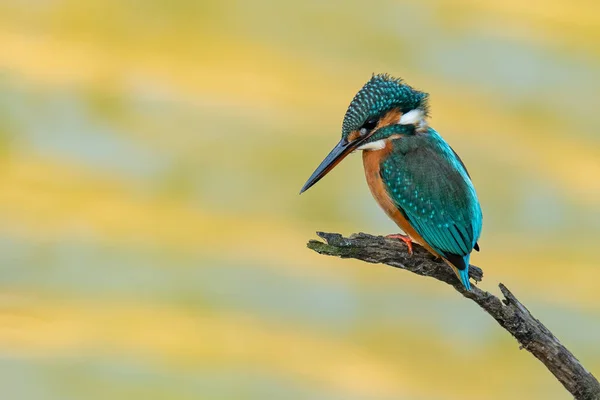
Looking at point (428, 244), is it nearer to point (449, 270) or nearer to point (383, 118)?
point (449, 270)

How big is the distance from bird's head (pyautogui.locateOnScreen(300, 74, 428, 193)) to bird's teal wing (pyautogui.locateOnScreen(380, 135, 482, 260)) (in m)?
0.06

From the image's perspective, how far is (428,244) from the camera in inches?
61.3

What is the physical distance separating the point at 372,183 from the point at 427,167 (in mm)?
159

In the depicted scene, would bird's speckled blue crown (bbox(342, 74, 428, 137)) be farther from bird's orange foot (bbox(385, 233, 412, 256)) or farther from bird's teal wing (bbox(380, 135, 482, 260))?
bird's orange foot (bbox(385, 233, 412, 256))

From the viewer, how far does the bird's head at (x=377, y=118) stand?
162cm

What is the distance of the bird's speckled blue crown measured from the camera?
5.29 ft

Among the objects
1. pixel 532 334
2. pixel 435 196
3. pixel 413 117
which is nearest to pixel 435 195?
pixel 435 196

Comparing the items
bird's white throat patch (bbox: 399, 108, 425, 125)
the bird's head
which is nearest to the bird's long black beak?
the bird's head

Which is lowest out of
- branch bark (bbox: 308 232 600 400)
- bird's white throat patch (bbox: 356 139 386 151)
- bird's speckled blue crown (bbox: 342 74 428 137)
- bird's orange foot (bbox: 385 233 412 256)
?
branch bark (bbox: 308 232 600 400)

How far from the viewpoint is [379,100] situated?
64.3 inches

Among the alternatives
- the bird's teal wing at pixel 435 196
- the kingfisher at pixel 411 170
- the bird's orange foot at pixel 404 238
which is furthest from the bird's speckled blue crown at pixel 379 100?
the bird's orange foot at pixel 404 238

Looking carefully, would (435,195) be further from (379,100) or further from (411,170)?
(379,100)

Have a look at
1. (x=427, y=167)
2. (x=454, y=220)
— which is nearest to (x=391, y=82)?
(x=427, y=167)

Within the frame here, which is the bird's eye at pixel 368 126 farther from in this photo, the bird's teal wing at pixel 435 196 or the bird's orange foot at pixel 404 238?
the bird's orange foot at pixel 404 238
